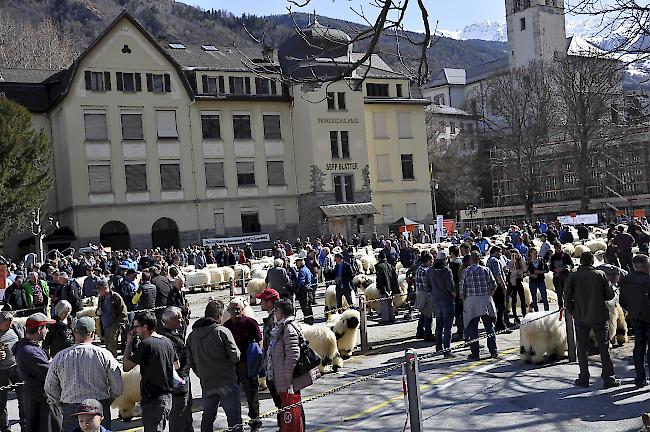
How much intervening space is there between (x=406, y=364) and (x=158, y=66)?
48135mm

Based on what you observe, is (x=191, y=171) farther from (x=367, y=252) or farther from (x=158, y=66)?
(x=367, y=252)

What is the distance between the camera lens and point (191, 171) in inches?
2142

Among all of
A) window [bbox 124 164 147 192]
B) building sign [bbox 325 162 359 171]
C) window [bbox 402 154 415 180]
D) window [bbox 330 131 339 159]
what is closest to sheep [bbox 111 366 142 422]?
window [bbox 124 164 147 192]

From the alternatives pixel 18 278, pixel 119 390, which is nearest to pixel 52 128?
pixel 18 278

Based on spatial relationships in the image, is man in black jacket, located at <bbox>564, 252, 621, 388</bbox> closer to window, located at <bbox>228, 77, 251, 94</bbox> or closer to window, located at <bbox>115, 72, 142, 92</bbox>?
window, located at <bbox>115, 72, 142, 92</bbox>

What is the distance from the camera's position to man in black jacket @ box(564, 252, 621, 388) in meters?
11.1

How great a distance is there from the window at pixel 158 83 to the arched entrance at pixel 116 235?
940 cm

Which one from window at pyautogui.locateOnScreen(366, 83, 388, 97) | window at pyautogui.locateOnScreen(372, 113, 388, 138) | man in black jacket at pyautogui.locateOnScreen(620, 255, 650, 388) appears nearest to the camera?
man in black jacket at pyautogui.locateOnScreen(620, 255, 650, 388)

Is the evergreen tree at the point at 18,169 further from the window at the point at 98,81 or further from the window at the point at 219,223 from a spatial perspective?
the window at the point at 219,223

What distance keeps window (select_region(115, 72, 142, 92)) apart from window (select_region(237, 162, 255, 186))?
8.98 m

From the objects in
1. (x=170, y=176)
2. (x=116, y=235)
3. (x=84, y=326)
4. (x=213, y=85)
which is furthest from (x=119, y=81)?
(x=84, y=326)

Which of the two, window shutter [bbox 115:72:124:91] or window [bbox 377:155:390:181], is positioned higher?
window shutter [bbox 115:72:124:91]

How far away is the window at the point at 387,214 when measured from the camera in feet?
201

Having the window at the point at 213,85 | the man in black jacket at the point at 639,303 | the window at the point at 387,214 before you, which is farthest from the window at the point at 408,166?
the man in black jacket at the point at 639,303
